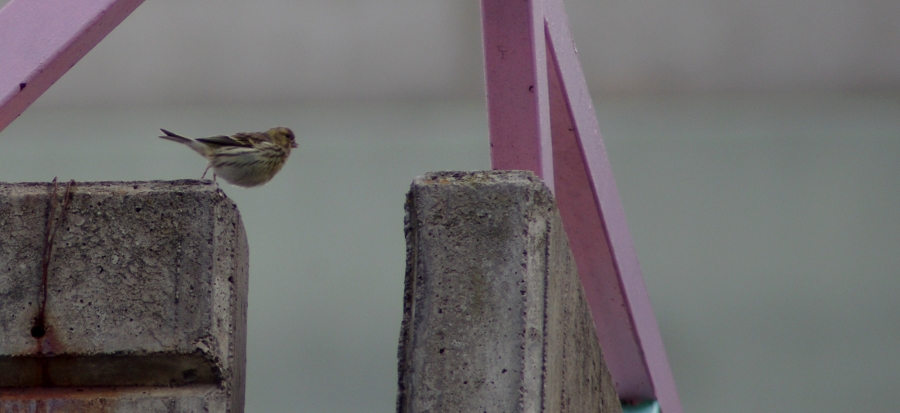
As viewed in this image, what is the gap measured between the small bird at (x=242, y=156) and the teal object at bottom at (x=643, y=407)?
10.0 feet

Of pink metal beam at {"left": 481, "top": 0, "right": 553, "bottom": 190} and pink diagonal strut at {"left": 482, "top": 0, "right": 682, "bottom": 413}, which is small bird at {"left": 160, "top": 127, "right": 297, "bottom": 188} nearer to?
pink diagonal strut at {"left": 482, "top": 0, "right": 682, "bottom": 413}

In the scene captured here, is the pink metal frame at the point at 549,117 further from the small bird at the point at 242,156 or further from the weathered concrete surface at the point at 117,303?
the small bird at the point at 242,156

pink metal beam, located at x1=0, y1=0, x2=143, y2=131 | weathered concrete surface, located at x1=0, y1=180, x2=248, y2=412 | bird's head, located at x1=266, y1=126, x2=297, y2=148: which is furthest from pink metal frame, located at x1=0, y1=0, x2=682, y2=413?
bird's head, located at x1=266, y1=126, x2=297, y2=148

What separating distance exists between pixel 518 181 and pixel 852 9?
26.7 feet

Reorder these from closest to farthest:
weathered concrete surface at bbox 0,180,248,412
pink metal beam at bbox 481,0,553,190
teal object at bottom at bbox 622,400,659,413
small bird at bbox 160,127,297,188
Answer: weathered concrete surface at bbox 0,180,248,412 < pink metal beam at bbox 481,0,553,190 < teal object at bottom at bbox 622,400,659,413 < small bird at bbox 160,127,297,188

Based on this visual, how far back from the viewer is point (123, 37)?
9.80 m

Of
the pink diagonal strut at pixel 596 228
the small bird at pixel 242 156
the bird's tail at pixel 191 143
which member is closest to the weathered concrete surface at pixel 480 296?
the pink diagonal strut at pixel 596 228

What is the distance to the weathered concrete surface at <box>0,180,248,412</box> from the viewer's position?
2.36 metres

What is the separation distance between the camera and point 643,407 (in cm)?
423

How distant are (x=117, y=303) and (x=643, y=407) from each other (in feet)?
8.02

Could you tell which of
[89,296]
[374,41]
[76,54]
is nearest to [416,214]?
[89,296]

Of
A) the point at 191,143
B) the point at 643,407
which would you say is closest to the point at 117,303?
the point at 643,407

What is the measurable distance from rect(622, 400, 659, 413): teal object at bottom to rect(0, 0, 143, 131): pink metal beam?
255cm

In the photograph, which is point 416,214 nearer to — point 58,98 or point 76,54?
point 76,54
